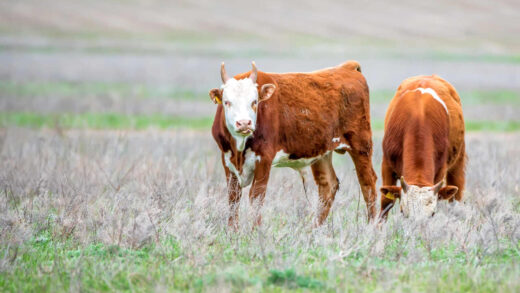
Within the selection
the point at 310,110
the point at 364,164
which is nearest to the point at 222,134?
the point at 310,110

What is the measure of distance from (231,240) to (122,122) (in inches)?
500

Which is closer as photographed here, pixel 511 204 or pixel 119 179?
pixel 511 204

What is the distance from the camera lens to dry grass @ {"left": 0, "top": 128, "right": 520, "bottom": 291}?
5.93 m

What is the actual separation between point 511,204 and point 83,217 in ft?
16.4

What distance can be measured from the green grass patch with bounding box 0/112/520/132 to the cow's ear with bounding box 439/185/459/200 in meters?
11.6

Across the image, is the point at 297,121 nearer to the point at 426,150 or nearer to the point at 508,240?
the point at 426,150

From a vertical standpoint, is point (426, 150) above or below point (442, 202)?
above

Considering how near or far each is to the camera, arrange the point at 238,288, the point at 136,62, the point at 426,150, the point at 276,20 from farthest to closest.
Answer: the point at 276,20 < the point at 136,62 < the point at 426,150 < the point at 238,288

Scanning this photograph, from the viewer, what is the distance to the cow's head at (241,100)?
24.4ft

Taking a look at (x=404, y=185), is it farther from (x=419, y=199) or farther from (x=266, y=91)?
(x=266, y=91)

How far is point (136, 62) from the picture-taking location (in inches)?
1464

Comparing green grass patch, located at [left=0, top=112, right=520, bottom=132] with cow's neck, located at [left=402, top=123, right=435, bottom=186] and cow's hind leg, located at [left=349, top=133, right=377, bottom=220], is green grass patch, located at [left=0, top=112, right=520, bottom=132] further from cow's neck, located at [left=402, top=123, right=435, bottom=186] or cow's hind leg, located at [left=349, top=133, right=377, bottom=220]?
cow's neck, located at [left=402, top=123, right=435, bottom=186]

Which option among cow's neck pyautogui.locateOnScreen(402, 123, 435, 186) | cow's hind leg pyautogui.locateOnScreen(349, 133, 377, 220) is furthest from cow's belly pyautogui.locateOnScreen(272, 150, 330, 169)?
cow's neck pyautogui.locateOnScreen(402, 123, 435, 186)

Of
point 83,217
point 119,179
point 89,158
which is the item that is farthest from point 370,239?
point 89,158
